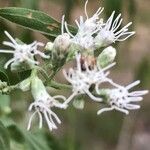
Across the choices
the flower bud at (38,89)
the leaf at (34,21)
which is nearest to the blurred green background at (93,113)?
the leaf at (34,21)

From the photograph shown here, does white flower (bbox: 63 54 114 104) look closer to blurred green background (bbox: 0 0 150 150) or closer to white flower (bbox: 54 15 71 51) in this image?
white flower (bbox: 54 15 71 51)

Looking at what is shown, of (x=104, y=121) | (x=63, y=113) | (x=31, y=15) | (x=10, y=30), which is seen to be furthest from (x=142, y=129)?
(x=31, y=15)

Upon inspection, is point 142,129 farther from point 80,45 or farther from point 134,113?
point 80,45

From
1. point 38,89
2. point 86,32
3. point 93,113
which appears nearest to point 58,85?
point 38,89

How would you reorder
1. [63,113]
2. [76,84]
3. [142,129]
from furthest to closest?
[142,129] < [63,113] < [76,84]

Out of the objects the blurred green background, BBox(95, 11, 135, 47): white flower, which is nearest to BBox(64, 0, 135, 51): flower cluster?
BBox(95, 11, 135, 47): white flower
